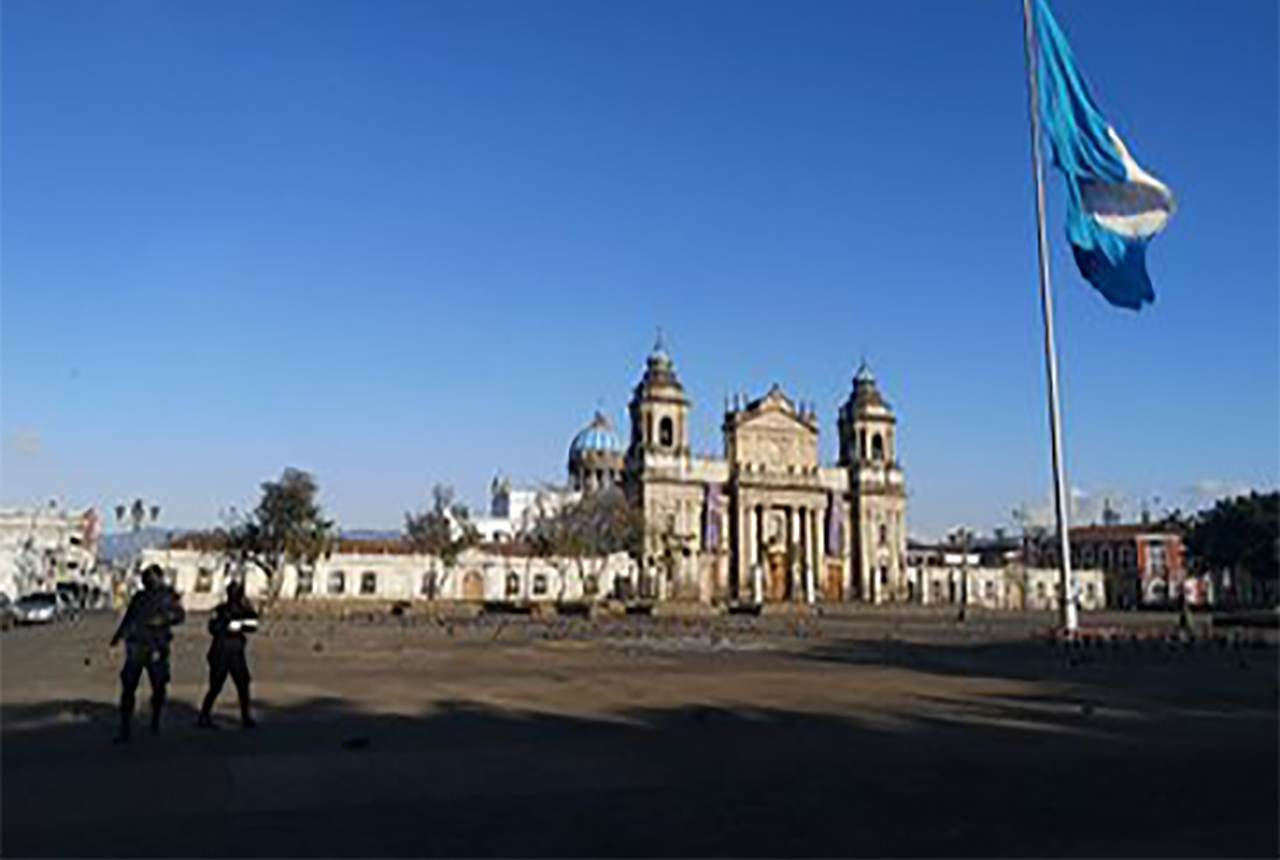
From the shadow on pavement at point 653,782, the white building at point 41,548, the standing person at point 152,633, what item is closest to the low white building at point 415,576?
the white building at point 41,548

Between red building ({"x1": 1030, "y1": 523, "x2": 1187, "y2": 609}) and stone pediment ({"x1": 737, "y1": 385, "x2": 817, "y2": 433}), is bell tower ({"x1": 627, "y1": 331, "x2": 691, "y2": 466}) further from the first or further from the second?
red building ({"x1": 1030, "y1": 523, "x2": 1187, "y2": 609})

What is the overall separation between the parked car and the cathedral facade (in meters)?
60.1

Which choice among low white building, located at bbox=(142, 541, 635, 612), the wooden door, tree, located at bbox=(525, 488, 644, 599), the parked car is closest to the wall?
low white building, located at bbox=(142, 541, 635, 612)

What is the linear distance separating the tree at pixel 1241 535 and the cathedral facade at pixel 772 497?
3112 centimetres

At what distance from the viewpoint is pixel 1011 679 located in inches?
776

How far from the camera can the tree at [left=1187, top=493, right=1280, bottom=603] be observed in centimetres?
9071

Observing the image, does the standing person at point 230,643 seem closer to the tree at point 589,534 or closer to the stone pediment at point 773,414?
the tree at point 589,534

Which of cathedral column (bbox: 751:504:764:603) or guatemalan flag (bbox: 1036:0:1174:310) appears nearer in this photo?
guatemalan flag (bbox: 1036:0:1174:310)

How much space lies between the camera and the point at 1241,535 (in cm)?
9369

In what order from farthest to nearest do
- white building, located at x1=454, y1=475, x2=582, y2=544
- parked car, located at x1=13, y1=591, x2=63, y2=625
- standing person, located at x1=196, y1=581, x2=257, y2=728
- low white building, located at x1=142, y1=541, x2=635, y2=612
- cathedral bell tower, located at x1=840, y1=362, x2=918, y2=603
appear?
cathedral bell tower, located at x1=840, y1=362, x2=918, y2=603 < white building, located at x1=454, y1=475, x2=582, y2=544 < low white building, located at x1=142, y1=541, x2=635, y2=612 < parked car, located at x1=13, y1=591, x2=63, y2=625 < standing person, located at x1=196, y1=581, x2=257, y2=728

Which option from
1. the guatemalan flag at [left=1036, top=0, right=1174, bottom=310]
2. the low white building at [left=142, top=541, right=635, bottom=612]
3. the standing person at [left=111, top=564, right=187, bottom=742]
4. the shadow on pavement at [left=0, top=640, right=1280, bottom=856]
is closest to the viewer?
the shadow on pavement at [left=0, top=640, right=1280, bottom=856]

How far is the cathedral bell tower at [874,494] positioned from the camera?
123062 mm

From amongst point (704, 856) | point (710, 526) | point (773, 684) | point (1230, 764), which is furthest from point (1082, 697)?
point (710, 526)

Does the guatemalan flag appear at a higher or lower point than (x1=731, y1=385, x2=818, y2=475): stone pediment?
lower
